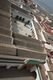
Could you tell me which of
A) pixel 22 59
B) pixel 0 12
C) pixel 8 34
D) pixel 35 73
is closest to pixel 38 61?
pixel 35 73

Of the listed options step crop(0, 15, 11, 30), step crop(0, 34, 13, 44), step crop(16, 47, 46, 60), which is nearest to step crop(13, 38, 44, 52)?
step crop(16, 47, 46, 60)

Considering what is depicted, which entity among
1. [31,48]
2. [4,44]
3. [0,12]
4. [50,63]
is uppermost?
[0,12]

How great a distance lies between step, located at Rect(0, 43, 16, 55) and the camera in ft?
27.1

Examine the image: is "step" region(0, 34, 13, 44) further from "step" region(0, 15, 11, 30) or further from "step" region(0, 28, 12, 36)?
"step" region(0, 15, 11, 30)

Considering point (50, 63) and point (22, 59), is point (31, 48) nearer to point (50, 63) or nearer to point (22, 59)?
point (22, 59)

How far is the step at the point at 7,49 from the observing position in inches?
325

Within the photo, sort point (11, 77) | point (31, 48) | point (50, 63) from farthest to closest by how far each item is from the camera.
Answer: point (50, 63) → point (31, 48) → point (11, 77)

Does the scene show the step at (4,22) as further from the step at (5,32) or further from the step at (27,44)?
the step at (27,44)

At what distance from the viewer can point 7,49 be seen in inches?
336

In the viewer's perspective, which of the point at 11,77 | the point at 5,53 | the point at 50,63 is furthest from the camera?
the point at 50,63

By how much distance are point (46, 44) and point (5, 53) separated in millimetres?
8285

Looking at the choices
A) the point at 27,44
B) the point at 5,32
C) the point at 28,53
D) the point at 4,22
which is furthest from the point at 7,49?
the point at 27,44

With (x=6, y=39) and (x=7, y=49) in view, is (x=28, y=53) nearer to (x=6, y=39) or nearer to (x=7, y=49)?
(x=6, y=39)

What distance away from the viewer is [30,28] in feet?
54.0
